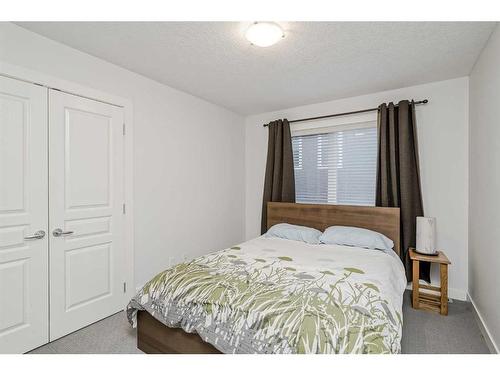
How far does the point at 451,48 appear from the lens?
2168mm

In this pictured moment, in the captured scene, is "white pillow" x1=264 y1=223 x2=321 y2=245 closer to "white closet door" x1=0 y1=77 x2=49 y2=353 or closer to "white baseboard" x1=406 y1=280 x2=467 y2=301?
"white baseboard" x1=406 y1=280 x2=467 y2=301

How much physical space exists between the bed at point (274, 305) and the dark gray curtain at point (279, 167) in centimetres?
135

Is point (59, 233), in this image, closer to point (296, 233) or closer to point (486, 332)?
point (296, 233)

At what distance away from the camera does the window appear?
10.9 feet

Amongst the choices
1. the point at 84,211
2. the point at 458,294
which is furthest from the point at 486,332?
the point at 84,211

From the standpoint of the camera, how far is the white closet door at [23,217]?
184 centimetres

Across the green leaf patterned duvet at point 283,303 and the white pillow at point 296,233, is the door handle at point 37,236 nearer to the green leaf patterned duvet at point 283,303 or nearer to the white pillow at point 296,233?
the green leaf patterned duvet at point 283,303

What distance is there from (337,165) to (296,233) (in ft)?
3.79

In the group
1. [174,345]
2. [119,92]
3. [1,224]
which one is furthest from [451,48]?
[1,224]

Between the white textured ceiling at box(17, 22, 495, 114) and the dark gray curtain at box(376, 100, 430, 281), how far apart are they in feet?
1.21

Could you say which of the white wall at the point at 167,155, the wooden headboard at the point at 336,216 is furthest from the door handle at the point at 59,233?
the wooden headboard at the point at 336,216

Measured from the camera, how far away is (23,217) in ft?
6.34
